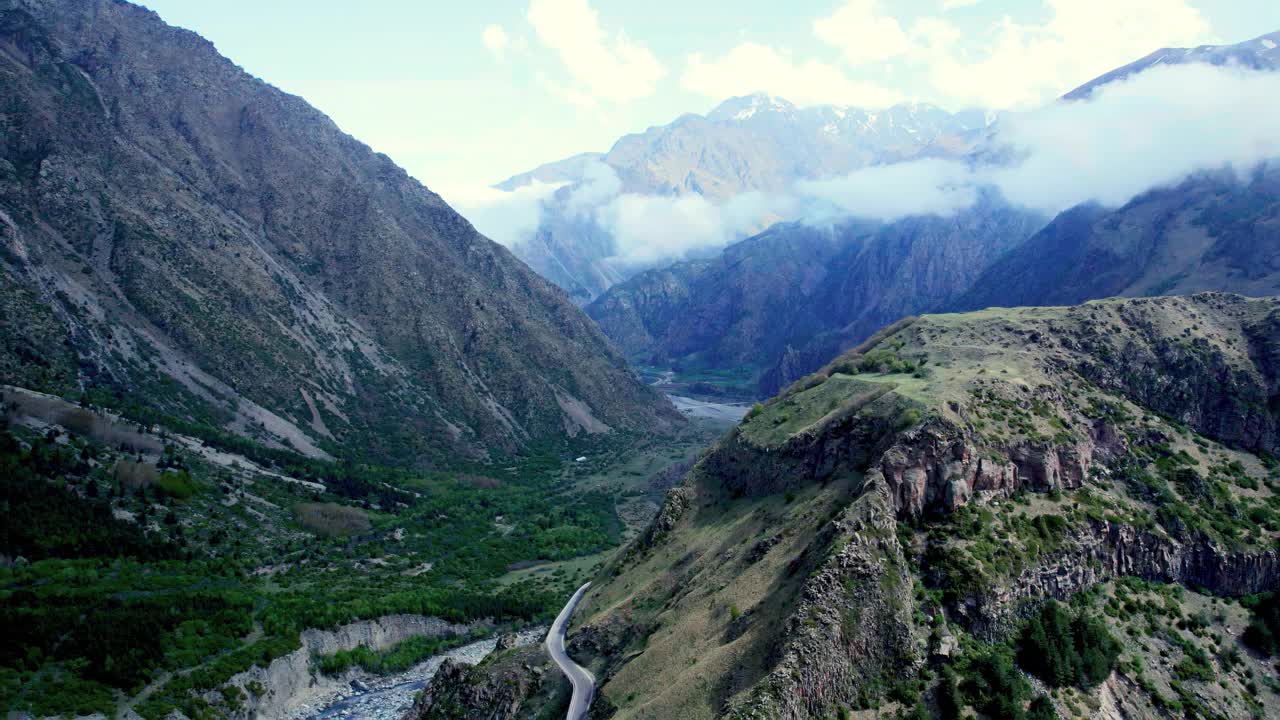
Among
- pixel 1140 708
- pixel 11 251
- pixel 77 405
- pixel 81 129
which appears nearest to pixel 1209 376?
pixel 1140 708

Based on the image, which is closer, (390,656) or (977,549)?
(977,549)

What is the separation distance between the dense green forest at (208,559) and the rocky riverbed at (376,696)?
2.69 m

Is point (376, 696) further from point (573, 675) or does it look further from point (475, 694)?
point (573, 675)

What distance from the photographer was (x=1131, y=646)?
5188cm

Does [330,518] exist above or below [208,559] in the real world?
below

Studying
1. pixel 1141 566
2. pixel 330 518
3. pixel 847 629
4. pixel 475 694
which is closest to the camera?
pixel 847 629

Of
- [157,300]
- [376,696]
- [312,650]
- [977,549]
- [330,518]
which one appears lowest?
[376,696]

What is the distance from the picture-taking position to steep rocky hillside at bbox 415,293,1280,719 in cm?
4547

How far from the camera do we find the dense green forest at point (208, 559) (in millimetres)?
69562

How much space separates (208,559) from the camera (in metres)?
98.7

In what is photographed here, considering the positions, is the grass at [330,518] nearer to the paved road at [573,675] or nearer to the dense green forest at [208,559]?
the dense green forest at [208,559]

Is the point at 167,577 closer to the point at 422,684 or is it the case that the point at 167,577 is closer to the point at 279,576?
the point at 279,576

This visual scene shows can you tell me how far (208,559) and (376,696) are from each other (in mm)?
32344

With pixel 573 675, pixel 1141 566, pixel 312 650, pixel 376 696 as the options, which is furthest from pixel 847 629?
pixel 312 650
